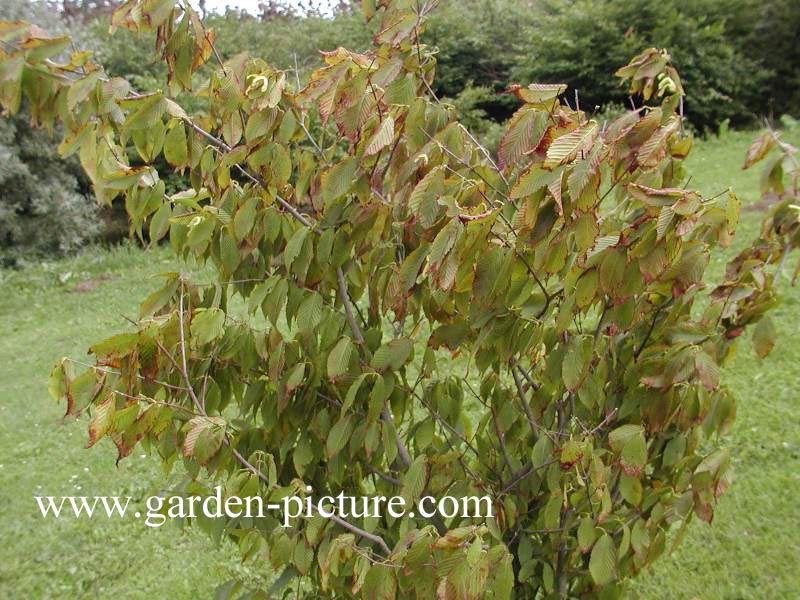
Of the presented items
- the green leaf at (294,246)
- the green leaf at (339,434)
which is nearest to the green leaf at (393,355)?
the green leaf at (339,434)

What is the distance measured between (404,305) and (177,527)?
95cm

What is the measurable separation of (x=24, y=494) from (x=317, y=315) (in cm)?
401

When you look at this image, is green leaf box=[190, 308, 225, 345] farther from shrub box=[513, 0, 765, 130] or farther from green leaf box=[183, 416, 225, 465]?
shrub box=[513, 0, 765, 130]

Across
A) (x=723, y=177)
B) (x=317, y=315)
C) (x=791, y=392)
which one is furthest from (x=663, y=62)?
(x=723, y=177)

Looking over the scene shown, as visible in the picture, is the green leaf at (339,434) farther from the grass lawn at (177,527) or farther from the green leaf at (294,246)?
the grass lawn at (177,527)

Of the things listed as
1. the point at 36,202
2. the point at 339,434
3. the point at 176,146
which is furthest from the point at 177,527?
the point at 36,202

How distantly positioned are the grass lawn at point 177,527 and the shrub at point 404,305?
0.43 metres

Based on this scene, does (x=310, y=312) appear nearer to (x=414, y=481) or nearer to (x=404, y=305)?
(x=404, y=305)

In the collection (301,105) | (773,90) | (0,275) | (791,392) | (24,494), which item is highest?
(301,105)

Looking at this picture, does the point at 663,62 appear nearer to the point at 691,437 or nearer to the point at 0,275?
the point at 691,437

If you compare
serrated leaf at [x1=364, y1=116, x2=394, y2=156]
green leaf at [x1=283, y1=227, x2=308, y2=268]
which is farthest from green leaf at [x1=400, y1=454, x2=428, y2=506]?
serrated leaf at [x1=364, y1=116, x2=394, y2=156]

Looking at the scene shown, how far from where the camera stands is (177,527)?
7.05 feet

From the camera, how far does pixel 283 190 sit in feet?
6.17

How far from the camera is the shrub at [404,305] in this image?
1.47 meters
